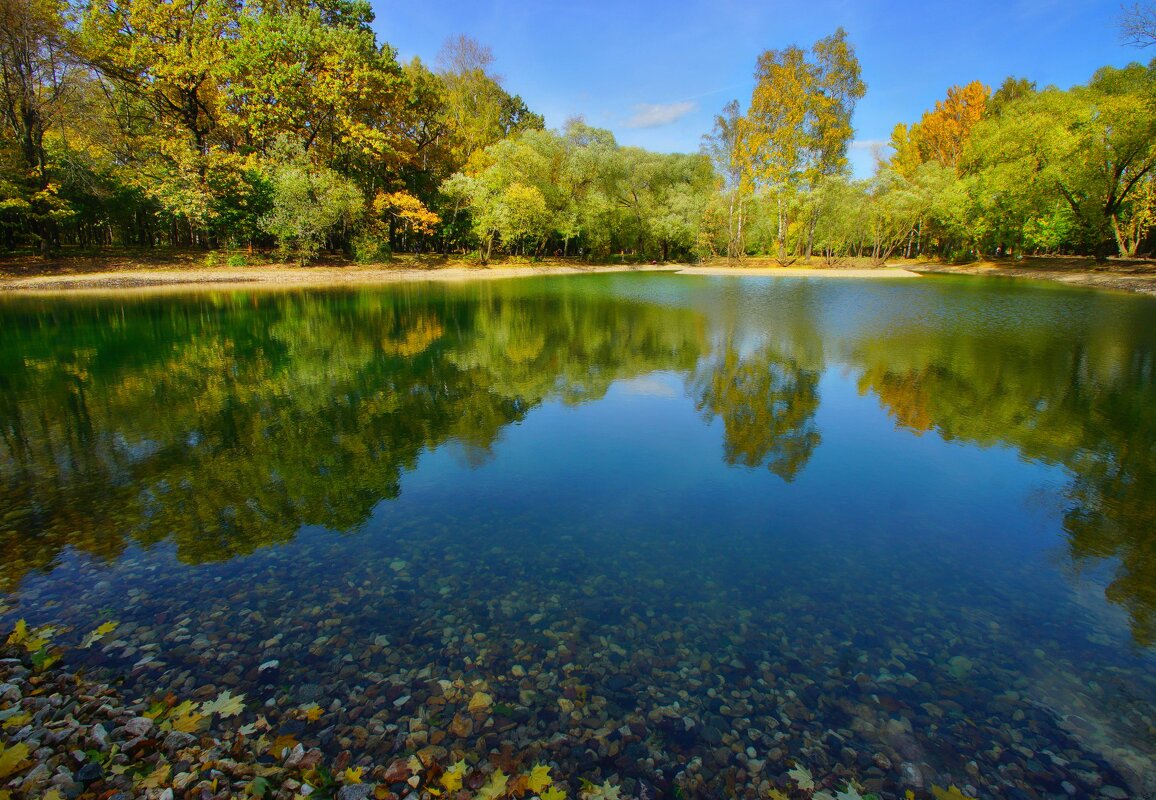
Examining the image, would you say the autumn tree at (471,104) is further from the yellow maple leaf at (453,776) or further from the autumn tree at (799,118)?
the yellow maple leaf at (453,776)

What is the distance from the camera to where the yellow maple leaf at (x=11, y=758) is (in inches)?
135

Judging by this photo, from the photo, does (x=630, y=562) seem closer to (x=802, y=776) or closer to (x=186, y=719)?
(x=802, y=776)

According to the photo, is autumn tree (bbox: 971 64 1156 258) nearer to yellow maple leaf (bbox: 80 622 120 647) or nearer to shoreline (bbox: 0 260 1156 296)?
shoreline (bbox: 0 260 1156 296)

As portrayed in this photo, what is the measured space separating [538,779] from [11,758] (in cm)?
331

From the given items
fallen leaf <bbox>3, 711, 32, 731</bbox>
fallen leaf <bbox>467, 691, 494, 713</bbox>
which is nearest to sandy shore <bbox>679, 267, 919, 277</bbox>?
fallen leaf <bbox>467, 691, 494, 713</bbox>

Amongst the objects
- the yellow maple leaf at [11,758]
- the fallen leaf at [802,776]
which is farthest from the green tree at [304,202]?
the fallen leaf at [802,776]

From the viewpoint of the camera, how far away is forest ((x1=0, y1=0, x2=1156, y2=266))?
1588 inches

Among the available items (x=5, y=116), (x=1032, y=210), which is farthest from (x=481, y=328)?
(x=1032, y=210)

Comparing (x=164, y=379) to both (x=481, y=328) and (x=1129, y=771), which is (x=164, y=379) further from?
(x=1129, y=771)

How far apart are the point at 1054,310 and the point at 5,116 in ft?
212

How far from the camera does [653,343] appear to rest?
21172mm

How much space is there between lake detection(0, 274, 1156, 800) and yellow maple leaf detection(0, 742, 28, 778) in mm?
1006

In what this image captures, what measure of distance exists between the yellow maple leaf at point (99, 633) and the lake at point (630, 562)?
0.09 meters

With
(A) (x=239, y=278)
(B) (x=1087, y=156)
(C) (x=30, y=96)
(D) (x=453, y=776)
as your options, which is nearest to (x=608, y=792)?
(D) (x=453, y=776)
